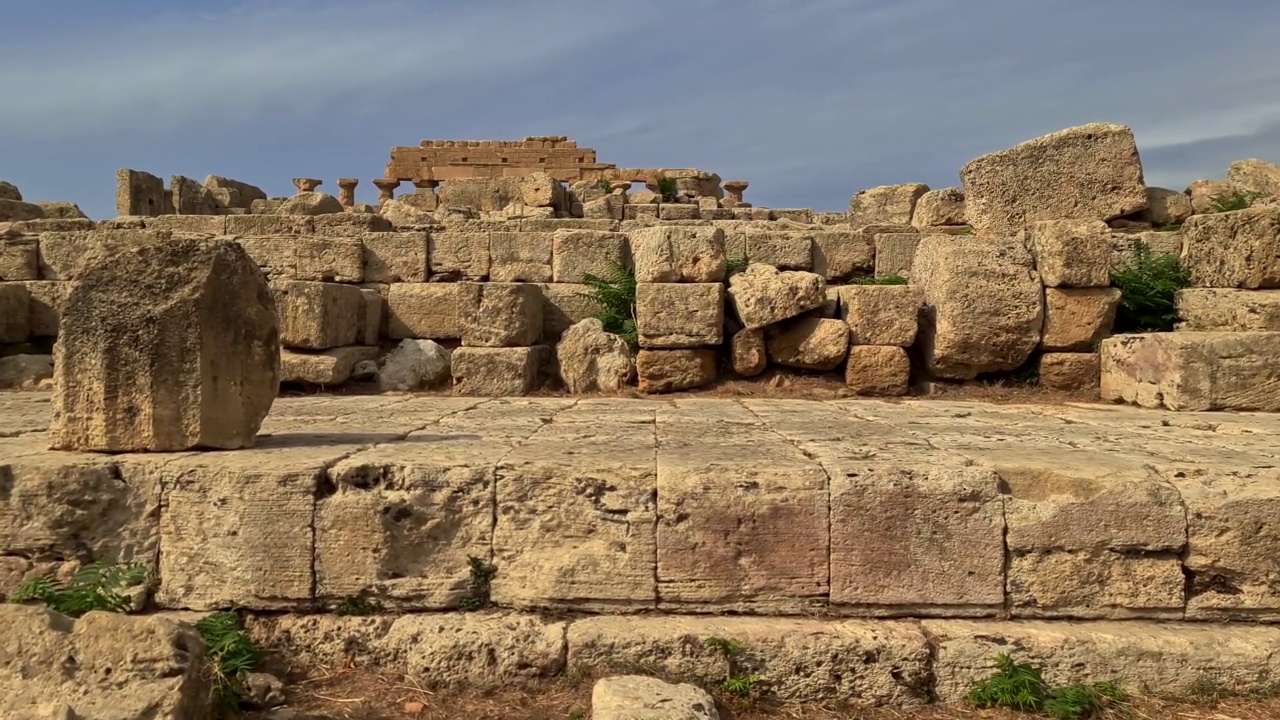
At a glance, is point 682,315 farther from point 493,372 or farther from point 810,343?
point 493,372

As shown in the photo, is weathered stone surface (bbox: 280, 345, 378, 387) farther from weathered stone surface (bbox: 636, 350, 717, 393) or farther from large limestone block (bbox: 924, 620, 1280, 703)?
large limestone block (bbox: 924, 620, 1280, 703)

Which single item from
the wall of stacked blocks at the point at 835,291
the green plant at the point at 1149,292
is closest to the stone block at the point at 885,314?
the wall of stacked blocks at the point at 835,291

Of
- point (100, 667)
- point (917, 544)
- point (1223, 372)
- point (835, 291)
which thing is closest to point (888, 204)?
point (835, 291)

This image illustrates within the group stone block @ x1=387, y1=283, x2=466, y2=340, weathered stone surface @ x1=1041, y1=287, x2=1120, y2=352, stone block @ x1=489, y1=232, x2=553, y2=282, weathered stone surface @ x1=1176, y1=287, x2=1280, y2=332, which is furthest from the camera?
stone block @ x1=489, y1=232, x2=553, y2=282

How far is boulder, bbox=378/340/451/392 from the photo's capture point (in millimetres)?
7531

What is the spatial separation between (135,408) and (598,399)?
370cm

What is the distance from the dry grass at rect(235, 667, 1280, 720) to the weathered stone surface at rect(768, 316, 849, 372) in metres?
4.13

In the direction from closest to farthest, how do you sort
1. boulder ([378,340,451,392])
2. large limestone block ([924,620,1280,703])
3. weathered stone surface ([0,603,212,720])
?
weathered stone surface ([0,603,212,720]) < large limestone block ([924,620,1280,703]) < boulder ([378,340,451,392])

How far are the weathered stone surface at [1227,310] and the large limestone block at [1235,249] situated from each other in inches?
6.0

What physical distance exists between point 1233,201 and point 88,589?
994 centimetres

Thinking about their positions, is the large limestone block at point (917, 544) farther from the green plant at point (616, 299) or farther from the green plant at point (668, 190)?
the green plant at point (668, 190)

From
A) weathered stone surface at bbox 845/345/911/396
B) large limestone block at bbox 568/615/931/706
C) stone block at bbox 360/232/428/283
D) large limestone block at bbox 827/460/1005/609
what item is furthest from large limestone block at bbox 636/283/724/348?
large limestone block at bbox 568/615/931/706

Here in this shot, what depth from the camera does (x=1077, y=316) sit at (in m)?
6.79

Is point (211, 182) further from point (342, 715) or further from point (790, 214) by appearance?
point (342, 715)
